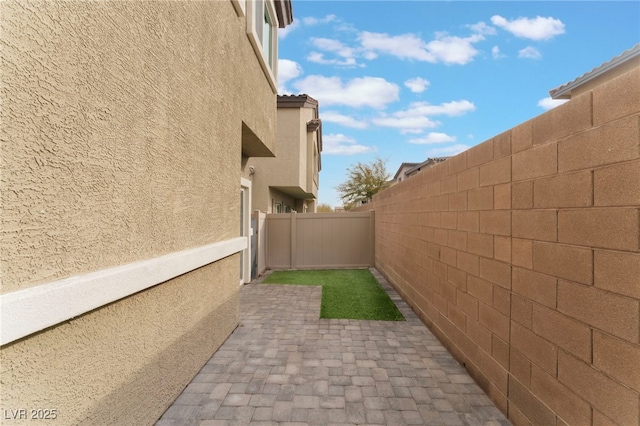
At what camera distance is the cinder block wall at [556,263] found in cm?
172

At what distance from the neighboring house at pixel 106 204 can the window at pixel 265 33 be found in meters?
1.49

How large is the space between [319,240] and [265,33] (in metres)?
6.98

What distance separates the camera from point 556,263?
2.23 metres

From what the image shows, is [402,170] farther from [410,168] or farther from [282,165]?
[282,165]

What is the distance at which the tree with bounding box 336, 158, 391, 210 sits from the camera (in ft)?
102

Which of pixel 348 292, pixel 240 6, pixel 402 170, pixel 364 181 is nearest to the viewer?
pixel 240 6

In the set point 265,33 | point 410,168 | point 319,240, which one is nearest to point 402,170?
point 410,168

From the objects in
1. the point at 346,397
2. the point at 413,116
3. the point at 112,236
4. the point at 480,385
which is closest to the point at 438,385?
the point at 480,385

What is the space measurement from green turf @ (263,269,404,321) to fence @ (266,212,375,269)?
66cm

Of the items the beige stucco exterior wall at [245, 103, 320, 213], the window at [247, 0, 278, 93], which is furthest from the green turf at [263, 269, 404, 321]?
the window at [247, 0, 278, 93]

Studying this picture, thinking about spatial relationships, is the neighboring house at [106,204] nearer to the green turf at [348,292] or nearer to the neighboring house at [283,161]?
the green turf at [348,292]

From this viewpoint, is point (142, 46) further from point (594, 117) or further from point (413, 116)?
point (413, 116)

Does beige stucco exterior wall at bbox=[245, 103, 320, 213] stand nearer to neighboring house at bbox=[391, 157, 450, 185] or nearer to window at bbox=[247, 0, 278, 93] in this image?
window at bbox=[247, 0, 278, 93]

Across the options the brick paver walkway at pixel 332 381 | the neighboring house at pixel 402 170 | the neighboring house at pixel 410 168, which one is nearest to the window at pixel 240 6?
the brick paver walkway at pixel 332 381
